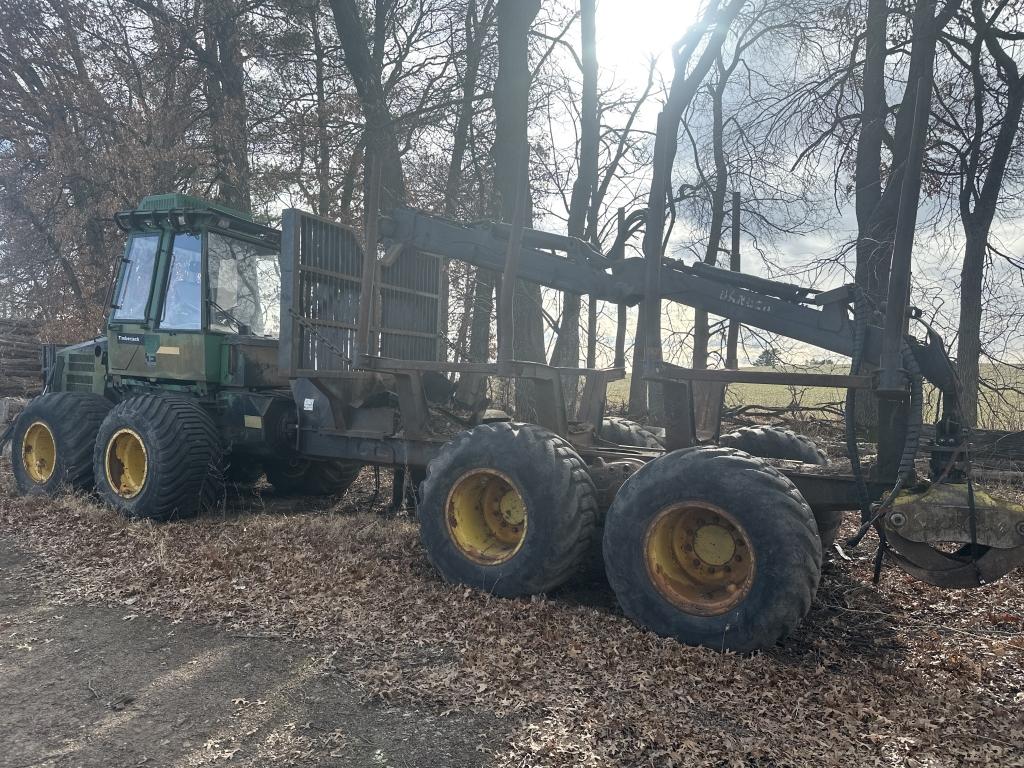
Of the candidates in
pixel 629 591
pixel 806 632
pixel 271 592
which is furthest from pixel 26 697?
pixel 806 632

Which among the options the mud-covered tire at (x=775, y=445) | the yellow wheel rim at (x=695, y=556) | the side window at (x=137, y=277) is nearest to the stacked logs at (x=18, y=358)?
the side window at (x=137, y=277)

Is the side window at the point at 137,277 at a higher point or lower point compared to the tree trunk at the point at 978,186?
lower

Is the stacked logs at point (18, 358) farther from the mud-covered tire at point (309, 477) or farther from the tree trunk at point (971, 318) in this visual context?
the tree trunk at point (971, 318)

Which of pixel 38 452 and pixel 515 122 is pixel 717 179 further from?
pixel 38 452

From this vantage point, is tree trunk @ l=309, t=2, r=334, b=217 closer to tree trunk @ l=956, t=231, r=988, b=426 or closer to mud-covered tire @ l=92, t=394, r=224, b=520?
mud-covered tire @ l=92, t=394, r=224, b=520

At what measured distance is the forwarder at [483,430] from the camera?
4316 millimetres

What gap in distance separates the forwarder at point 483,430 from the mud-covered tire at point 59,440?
0.8 inches

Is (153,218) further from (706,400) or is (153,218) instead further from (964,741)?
(964,741)

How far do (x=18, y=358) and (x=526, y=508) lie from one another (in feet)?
50.8

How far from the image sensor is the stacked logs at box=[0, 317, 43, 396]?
1619 cm

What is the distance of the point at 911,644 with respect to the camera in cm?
448

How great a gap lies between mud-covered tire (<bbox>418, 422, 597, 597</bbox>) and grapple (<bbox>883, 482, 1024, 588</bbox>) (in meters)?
1.75

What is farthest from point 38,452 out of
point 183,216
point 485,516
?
point 485,516

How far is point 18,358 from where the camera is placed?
650 inches
